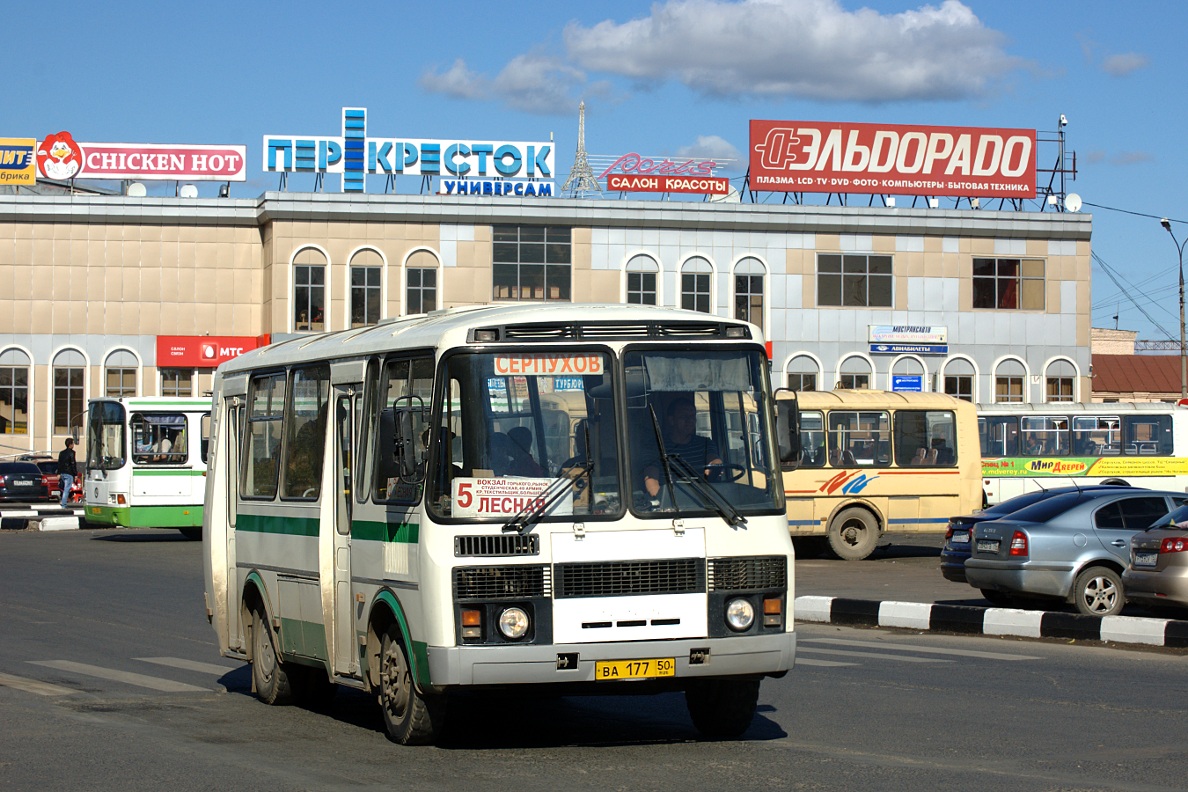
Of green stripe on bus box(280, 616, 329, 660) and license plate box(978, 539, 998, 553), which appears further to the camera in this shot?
license plate box(978, 539, 998, 553)

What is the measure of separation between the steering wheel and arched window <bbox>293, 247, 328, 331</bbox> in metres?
51.0

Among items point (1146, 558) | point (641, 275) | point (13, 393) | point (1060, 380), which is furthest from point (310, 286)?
point (1146, 558)

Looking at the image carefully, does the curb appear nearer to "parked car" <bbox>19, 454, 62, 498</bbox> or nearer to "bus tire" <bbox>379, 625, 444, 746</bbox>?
"bus tire" <bbox>379, 625, 444, 746</bbox>

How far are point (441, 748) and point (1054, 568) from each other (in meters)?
10.9

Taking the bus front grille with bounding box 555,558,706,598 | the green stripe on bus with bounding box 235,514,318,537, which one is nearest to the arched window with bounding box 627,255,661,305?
the green stripe on bus with bounding box 235,514,318,537

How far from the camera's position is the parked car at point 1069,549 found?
Answer: 709 inches

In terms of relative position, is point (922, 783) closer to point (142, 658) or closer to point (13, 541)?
point (142, 658)

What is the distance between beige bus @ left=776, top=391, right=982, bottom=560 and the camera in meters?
28.8

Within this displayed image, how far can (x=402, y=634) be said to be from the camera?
8867mm

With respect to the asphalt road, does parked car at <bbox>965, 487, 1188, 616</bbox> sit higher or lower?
higher

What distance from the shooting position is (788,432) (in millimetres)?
9094

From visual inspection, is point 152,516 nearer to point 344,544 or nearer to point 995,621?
point 995,621

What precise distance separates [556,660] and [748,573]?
3.93 feet

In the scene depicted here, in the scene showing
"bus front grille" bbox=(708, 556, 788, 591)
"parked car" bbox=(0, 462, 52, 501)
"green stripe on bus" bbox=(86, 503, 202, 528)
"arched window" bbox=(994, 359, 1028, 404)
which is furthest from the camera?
"arched window" bbox=(994, 359, 1028, 404)
